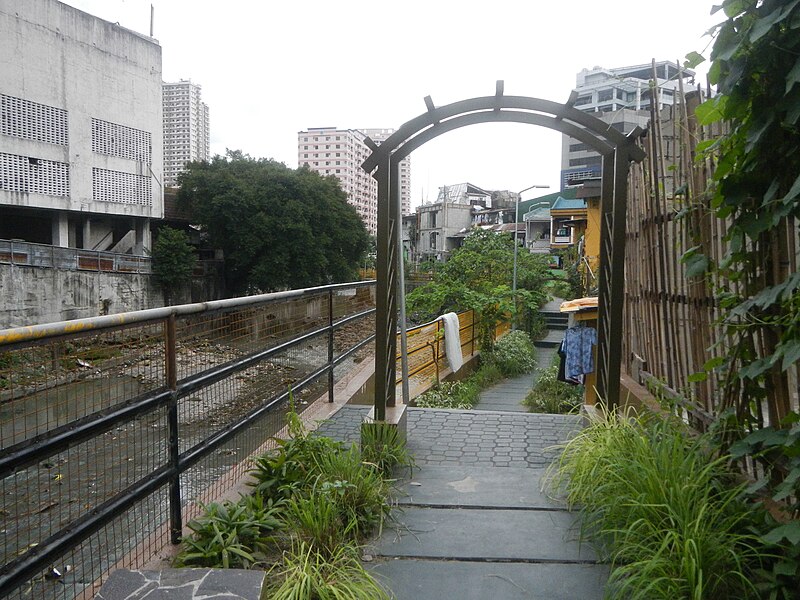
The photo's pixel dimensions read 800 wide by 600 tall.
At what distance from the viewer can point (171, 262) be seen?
31.6 metres

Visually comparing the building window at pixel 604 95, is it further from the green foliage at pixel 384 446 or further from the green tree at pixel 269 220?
the green foliage at pixel 384 446

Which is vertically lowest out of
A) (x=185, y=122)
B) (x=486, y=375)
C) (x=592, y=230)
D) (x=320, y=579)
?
A: (x=486, y=375)

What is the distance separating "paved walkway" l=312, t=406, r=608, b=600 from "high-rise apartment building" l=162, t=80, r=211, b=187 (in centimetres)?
8697

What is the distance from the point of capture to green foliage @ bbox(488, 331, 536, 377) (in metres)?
13.0

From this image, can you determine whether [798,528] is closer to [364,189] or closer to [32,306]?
[32,306]

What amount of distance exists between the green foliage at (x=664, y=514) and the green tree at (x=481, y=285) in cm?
900

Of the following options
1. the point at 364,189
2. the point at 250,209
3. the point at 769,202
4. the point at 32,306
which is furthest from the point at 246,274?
the point at 364,189

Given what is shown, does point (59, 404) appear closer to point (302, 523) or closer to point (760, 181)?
point (302, 523)

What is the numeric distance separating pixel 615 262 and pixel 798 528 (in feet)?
8.66

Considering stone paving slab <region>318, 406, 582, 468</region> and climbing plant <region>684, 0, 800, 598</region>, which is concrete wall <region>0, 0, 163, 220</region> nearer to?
stone paving slab <region>318, 406, 582, 468</region>

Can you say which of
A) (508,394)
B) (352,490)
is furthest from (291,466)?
(508,394)

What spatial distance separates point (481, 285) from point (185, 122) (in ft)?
271

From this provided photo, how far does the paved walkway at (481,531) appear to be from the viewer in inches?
109

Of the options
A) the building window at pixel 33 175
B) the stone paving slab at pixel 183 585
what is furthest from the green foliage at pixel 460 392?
the building window at pixel 33 175
